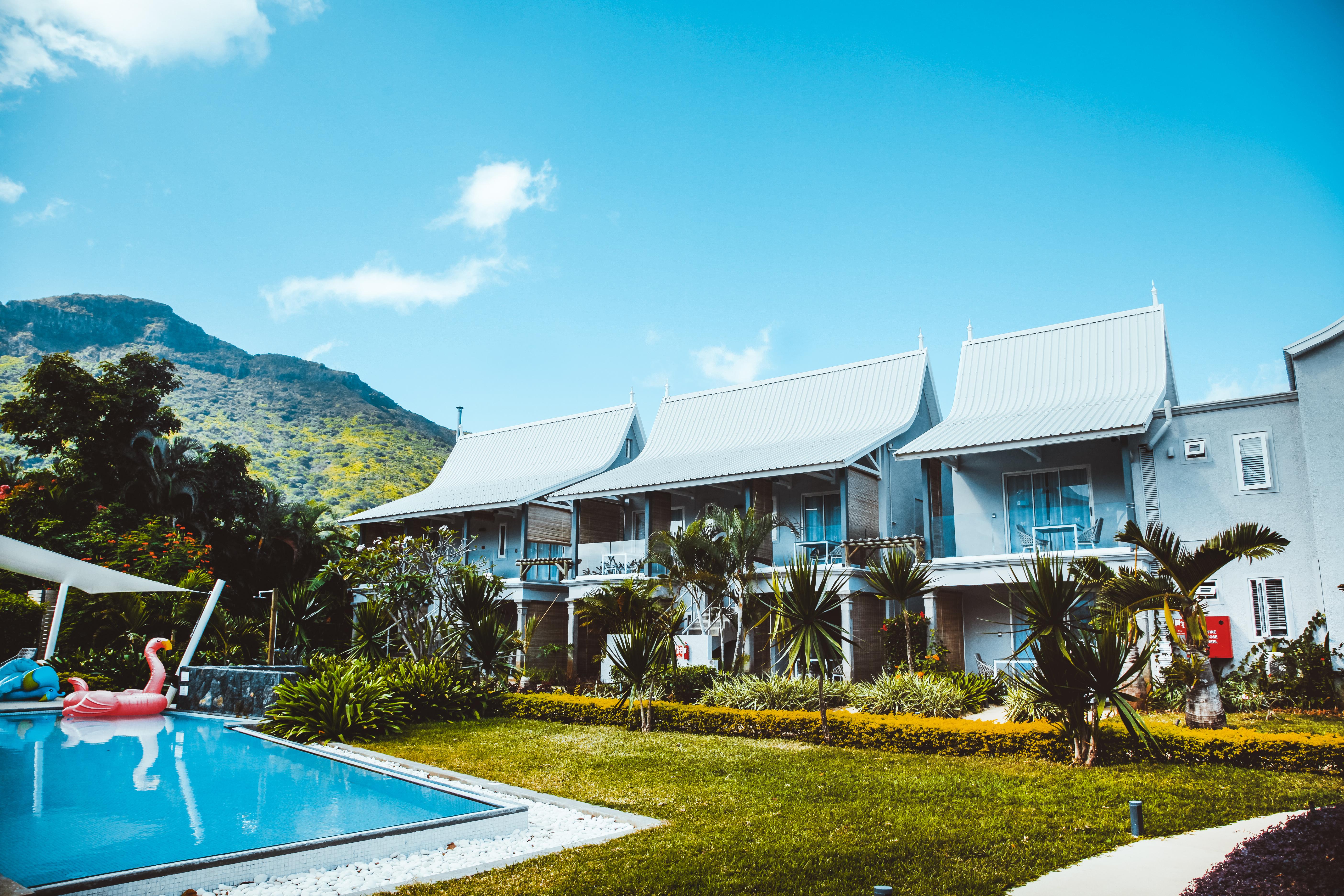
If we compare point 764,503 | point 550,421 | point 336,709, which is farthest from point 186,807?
point 550,421

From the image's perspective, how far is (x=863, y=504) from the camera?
66.0 feet

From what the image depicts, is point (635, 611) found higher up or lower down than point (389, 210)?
lower down

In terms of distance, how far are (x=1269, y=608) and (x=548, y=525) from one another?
1806 cm

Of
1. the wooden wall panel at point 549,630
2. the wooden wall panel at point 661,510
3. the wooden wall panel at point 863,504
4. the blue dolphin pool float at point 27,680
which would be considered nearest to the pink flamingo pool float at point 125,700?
the blue dolphin pool float at point 27,680

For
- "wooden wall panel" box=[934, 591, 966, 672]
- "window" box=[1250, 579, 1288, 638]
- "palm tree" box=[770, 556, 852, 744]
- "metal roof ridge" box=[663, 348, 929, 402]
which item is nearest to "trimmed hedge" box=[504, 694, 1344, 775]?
"palm tree" box=[770, 556, 852, 744]

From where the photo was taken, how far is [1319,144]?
7.70 metres

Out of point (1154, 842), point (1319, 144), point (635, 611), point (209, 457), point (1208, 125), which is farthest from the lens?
point (209, 457)

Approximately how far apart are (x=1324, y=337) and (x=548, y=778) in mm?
15044

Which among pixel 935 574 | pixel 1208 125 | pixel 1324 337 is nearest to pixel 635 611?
pixel 935 574

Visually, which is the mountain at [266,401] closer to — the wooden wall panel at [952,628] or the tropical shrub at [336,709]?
the tropical shrub at [336,709]

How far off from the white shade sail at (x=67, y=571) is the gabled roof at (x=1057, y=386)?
15501 mm

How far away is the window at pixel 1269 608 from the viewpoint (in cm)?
1526

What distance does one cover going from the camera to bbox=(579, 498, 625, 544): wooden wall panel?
2434cm

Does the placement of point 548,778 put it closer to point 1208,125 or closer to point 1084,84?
point 1208,125
